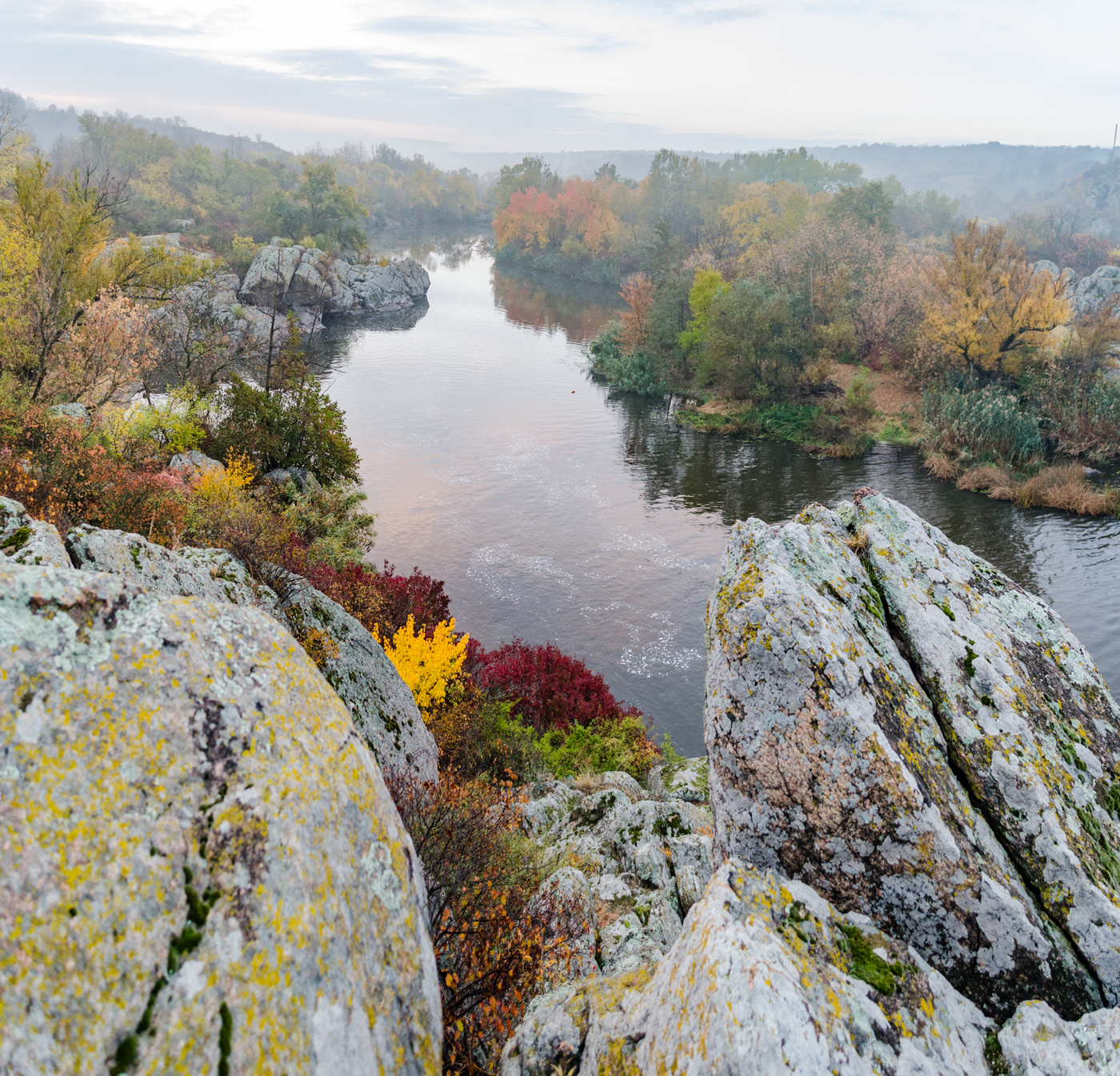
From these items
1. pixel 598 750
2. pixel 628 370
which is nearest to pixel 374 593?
pixel 598 750

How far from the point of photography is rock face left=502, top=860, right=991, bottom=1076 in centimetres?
370

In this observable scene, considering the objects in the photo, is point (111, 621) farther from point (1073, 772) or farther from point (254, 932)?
point (1073, 772)

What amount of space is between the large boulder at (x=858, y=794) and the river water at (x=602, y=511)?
12493mm

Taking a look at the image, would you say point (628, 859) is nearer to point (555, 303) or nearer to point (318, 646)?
point (318, 646)

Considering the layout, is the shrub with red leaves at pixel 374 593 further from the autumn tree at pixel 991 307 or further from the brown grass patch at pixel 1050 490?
the autumn tree at pixel 991 307

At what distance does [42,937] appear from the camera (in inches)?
118

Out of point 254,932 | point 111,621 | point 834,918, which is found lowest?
point 834,918

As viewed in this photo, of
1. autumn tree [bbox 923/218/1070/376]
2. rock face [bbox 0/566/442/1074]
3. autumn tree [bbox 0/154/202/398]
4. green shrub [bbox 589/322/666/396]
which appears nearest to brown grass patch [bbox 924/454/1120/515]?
autumn tree [bbox 923/218/1070/376]

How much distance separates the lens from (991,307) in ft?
135

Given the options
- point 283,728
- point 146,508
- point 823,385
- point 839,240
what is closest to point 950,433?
point 823,385

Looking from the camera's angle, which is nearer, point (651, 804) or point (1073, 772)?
point (1073, 772)

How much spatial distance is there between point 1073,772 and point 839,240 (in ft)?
182

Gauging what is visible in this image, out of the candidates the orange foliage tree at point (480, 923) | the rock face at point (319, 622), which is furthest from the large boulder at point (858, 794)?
the rock face at point (319, 622)

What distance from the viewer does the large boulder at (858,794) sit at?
4.86m
